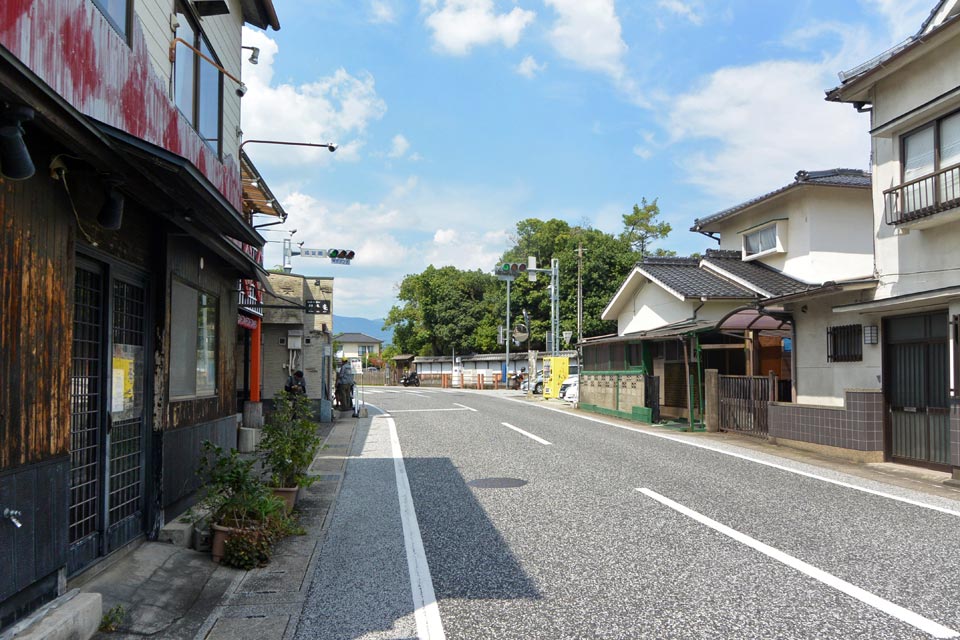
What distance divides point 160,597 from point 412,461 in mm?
7598

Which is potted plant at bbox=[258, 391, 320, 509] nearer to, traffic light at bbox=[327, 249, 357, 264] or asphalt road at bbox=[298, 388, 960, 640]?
asphalt road at bbox=[298, 388, 960, 640]

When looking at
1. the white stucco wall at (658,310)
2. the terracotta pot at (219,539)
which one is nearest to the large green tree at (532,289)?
the white stucco wall at (658,310)

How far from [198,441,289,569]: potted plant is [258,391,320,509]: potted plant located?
1.43 meters

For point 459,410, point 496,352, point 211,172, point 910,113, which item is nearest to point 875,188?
point 910,113

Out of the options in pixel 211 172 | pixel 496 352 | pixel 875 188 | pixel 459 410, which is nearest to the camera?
pixel 211 172

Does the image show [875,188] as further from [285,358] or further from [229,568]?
[285,358]

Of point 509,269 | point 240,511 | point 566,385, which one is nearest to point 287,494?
point 240,511

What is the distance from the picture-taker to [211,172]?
9516mm

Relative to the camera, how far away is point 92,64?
226 inches

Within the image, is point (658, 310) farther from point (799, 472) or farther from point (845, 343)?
point (799, 472)

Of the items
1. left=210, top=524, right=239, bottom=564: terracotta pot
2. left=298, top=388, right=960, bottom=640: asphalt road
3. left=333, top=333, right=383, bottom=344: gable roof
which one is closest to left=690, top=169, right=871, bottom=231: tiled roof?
left=298, top=388, right=960, bottom=640: asphalt road

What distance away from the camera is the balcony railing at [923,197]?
1124 centimetres

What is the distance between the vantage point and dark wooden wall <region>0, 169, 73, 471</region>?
13.6 feet

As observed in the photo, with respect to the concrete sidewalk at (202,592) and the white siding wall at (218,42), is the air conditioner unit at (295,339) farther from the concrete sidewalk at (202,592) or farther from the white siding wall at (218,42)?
the concrete sidewalk at (202,592)
